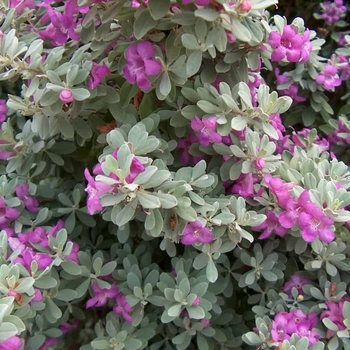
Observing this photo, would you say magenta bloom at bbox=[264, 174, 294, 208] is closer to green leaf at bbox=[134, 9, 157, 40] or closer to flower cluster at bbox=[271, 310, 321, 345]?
flower cluster at bbox=[271, 310, 321, 345]

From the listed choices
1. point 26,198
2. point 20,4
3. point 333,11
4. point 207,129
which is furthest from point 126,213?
point 333,11

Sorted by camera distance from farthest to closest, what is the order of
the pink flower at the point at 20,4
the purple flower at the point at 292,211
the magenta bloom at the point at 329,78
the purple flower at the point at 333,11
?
the purple flower at the point at 333,11 < the magenta bloom at the point at 329,78 < the pink flower at the point at 20,4 < the purple flower at the point at 292,211

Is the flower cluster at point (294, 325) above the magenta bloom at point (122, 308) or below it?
above

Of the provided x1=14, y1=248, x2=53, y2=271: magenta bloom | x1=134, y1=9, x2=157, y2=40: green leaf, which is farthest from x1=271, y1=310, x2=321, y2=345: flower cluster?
x1=134, y1=9, x2=157, y2=40: green leaf

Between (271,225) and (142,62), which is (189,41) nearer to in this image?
(142,62)

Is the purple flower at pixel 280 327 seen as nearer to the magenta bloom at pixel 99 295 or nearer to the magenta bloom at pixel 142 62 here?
the magenta bloom at pixel 99 295

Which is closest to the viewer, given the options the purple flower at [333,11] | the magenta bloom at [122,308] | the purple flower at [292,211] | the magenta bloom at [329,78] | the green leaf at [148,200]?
the green leaf at [148,200]

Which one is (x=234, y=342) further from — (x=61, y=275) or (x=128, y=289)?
(x=61, y=275)

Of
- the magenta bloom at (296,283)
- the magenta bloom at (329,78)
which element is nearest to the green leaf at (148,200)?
the magenta bloom at (296,283)
